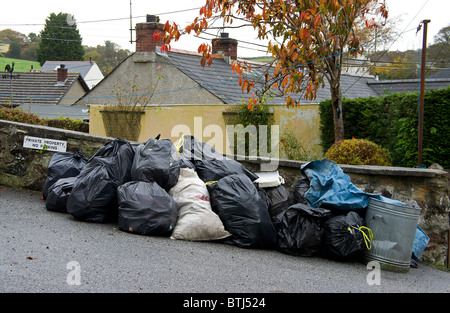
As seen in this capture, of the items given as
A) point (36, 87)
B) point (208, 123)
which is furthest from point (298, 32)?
point (36, 87)

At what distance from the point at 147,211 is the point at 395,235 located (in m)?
2.62

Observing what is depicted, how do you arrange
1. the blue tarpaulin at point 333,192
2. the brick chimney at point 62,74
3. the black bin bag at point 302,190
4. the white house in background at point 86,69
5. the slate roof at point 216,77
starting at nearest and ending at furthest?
the blue tarpaulin at point 333,192, the black bin bag at point 302,190, the slate roof at point 216,77, the brick chimney at point 62,74, the white house in background at point 86,69

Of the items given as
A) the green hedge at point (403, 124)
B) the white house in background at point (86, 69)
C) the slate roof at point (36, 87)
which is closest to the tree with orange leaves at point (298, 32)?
the green hedge at point (403, 124)

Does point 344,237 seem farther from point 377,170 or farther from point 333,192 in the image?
point 377,170

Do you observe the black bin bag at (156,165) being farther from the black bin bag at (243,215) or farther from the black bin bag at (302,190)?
the black bin bag at (302,190)

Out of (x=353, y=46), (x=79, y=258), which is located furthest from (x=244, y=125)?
(x=79, y=258)

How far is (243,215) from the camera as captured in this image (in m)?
4.80

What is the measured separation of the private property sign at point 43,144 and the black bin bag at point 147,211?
2.07 m

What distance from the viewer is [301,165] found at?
19.5 feet

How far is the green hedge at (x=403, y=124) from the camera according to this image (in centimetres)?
723

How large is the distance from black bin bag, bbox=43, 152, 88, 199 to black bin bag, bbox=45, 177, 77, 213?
Answer: 32cm

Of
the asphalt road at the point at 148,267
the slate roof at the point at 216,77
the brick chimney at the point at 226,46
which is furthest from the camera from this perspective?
the brick chimney at the point at 226,46
